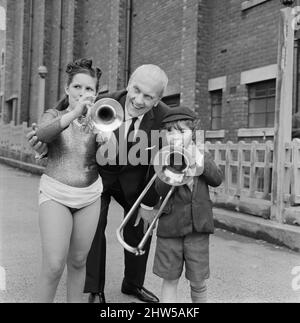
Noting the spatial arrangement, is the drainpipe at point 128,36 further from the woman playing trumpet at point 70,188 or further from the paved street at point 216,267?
the woman playing trumpet at point 70,188

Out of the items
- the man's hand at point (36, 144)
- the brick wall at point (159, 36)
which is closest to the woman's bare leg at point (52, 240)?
the man's hand at point (36, 144)

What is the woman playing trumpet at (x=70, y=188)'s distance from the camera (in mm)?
2881

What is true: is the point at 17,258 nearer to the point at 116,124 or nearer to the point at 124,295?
the point at 124,295

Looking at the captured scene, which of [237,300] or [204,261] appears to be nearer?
[204,261]

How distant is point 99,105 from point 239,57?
7.87 metres

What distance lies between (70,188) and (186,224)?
849 millimetres

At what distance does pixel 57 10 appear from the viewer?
831 inches

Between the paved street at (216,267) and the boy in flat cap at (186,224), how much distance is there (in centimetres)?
96

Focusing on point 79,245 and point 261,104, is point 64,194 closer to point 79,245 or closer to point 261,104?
point 79,245

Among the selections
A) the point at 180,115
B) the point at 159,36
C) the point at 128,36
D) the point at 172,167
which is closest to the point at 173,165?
the point at 172,167

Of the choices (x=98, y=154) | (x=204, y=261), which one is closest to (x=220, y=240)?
(x=204, y=261)

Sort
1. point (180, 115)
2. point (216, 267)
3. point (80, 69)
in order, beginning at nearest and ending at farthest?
point (80, 69), point (180, 115), point (216, 267)

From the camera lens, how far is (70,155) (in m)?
3.03

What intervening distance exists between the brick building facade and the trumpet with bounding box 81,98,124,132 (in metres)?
6.48
